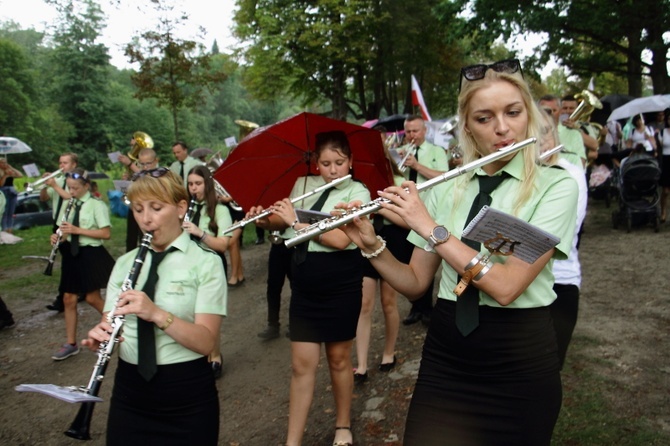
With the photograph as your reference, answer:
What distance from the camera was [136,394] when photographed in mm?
2555

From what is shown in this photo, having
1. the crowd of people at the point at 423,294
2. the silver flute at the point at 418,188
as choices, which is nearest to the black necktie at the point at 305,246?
the crowd of people at the point at 423,294

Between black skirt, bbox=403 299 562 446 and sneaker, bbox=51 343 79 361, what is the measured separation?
5.14 meters

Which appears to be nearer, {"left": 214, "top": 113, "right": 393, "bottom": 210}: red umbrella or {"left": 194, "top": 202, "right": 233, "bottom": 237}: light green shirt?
{"left": 214, "top": 113, "right": 393, "bottom": 210}: red umbrella

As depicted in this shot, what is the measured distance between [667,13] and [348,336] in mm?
19504

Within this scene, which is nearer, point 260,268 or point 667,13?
point 260,268

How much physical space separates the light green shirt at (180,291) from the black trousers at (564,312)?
1911 millimetres

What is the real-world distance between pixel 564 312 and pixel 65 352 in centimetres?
534

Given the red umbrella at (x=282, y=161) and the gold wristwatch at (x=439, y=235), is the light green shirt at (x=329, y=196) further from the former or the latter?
the gold wristwatch at (x=439, y=235)

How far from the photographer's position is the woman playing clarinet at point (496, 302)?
6.35 feet

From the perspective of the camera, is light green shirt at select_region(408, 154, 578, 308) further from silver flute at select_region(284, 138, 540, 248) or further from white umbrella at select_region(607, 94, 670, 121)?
white umbrella at select_region(607, 94, 670, 121)

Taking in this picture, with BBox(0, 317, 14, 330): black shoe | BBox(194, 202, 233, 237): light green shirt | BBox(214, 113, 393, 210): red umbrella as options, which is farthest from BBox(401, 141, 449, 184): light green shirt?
BBox(0, 317, 14, 330): black shoe

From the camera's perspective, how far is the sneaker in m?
5.93

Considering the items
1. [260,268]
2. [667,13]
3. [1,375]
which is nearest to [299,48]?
[667,13]

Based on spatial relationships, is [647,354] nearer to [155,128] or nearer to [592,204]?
[592,204]
